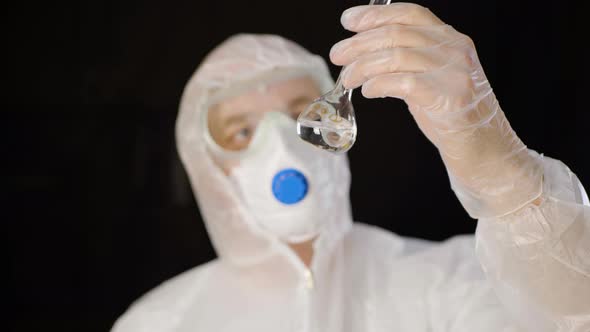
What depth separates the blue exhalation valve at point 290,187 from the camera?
142 centimetres

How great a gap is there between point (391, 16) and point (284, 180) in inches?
22.0

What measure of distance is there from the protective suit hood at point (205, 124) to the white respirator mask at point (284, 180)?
0.13 ft

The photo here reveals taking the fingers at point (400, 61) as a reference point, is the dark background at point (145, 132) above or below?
below

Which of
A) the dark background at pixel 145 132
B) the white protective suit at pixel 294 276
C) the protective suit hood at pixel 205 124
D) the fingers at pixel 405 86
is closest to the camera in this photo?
the fingers at pixel 405 86

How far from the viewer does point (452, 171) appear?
96 cm

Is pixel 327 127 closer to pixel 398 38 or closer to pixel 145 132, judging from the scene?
pixel 398 38

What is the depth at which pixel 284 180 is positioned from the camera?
1.43 m

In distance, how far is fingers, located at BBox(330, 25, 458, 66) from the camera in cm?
92

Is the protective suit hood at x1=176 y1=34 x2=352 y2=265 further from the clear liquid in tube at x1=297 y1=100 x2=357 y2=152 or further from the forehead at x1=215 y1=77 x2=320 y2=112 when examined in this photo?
the clear liquid in tube at x1=297 y1=100 x2=357 y2=152

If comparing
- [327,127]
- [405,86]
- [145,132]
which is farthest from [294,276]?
[145,132]

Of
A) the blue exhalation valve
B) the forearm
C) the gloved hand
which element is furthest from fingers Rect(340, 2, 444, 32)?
the blue exhalation valve

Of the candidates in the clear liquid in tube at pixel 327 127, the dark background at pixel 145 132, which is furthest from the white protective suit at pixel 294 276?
the dark background at pixel 145 132

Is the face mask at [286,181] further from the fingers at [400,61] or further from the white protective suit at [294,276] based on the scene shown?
the fingers at [400,61]

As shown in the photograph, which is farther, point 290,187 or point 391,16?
point 290,187
